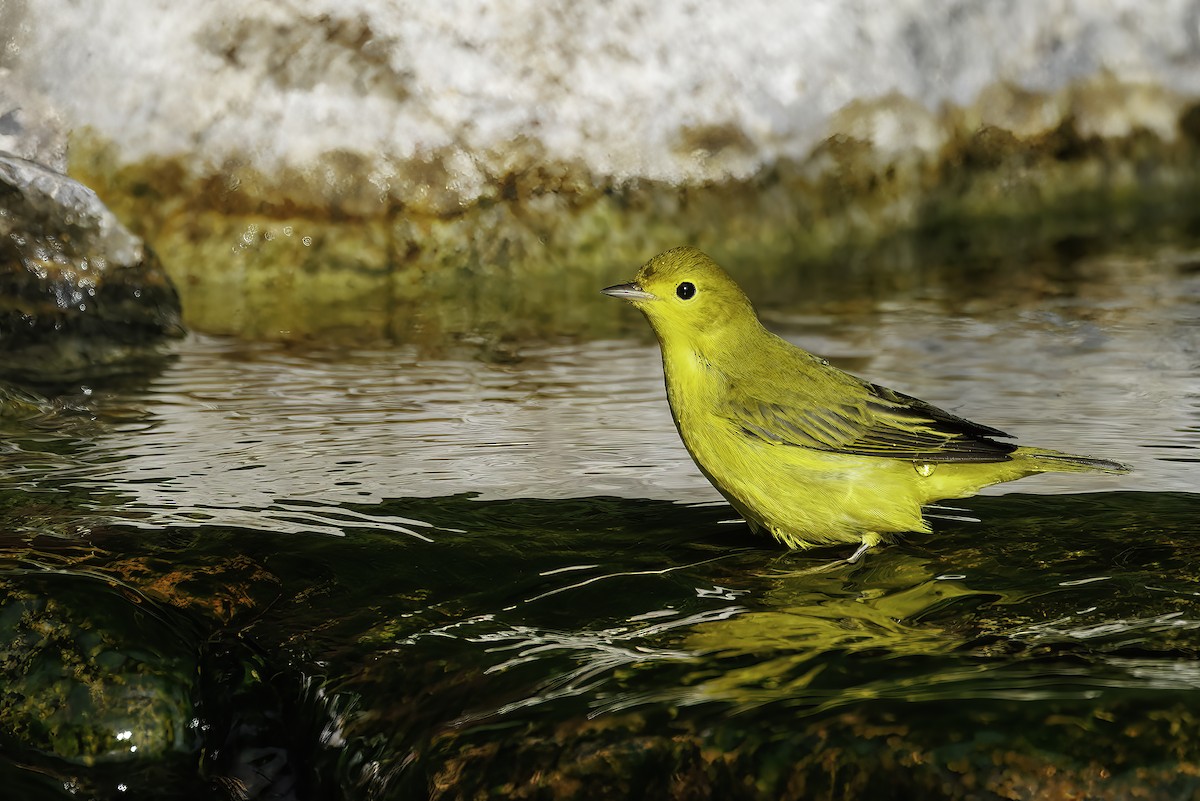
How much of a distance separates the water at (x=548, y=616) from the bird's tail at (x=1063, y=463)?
146mm

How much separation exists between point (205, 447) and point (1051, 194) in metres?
7.90

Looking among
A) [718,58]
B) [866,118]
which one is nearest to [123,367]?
[718,58]

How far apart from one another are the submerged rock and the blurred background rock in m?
0.93

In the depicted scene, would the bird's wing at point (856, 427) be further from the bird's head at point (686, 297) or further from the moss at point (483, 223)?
the moss at point (483, 223)

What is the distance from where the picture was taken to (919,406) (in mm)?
4719

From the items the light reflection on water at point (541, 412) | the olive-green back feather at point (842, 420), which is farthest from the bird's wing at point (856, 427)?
the light reflection on water at point (541, 412)

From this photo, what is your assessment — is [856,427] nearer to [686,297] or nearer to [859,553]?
[859,553]

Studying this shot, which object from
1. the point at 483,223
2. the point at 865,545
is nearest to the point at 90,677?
the point at 865,545

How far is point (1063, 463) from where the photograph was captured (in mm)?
4582

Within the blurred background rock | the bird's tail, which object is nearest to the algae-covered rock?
the bird's tail

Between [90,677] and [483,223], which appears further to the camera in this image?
[483,223]

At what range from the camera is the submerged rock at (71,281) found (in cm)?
752

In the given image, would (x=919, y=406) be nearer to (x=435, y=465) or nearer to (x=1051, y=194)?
(x=435, y=465)

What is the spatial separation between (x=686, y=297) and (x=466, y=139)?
18.1 ft
